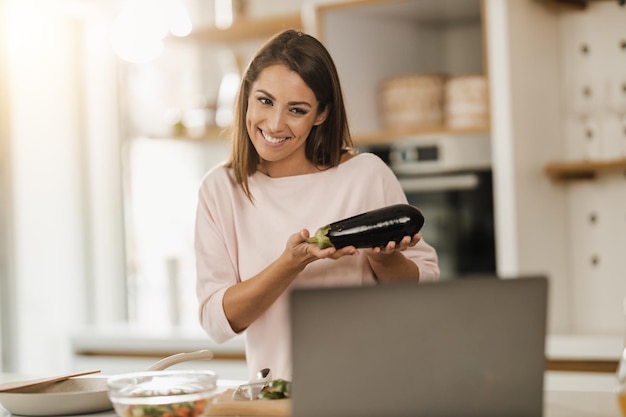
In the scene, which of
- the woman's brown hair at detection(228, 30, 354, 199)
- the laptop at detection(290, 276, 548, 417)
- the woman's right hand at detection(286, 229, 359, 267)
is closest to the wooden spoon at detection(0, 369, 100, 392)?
the woman's right hand at detection(286, 229, 359, 267)

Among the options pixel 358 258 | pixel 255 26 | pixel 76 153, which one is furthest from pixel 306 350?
pixel 76 153

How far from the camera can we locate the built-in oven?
11.4 feet

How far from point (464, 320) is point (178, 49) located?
361 cm

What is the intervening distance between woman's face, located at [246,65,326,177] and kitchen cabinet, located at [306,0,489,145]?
1.59 metres

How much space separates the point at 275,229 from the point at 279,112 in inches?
10.5

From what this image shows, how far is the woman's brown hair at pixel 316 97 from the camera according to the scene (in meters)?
2.06

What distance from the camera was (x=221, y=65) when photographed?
4.63 metres

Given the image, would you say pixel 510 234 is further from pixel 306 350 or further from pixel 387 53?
pixel 306 350

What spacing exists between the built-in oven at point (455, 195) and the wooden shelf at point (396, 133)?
20mm

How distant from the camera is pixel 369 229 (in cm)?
187

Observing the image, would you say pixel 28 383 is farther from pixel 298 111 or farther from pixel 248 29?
pixel 248 29

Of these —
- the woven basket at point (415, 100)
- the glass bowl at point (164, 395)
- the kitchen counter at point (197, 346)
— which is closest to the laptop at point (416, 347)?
the glass bowl at point (164, 395)

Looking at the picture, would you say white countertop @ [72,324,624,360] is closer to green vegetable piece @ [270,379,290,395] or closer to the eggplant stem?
the eggplant stem

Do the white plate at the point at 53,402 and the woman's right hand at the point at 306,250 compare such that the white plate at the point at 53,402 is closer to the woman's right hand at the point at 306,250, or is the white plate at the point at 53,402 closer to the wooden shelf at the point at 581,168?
the woman's right hand at the point at 306,250
